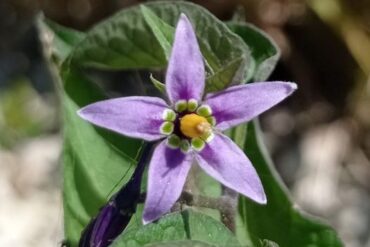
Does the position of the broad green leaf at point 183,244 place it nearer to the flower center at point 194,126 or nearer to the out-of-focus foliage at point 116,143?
the flower center at point 194,126

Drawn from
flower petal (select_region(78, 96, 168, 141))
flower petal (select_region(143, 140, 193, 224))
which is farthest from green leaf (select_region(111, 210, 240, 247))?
flower petal (select_region(78, 96, 168, 141))

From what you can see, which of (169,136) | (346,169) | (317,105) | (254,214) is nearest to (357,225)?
(346,169)

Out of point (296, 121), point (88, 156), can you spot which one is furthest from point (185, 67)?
point (296, 121)

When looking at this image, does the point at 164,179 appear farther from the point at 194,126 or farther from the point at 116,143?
the point at 116,143

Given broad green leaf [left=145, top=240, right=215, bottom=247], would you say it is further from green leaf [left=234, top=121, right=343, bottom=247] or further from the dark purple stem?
green leaf [left=234, top=121, right=343, bottom=247]

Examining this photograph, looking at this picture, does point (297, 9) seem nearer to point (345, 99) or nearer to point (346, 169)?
point (345, 99)

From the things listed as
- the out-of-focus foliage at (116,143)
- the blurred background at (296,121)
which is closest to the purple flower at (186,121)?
the out-of-focus foliage at (116,143)
